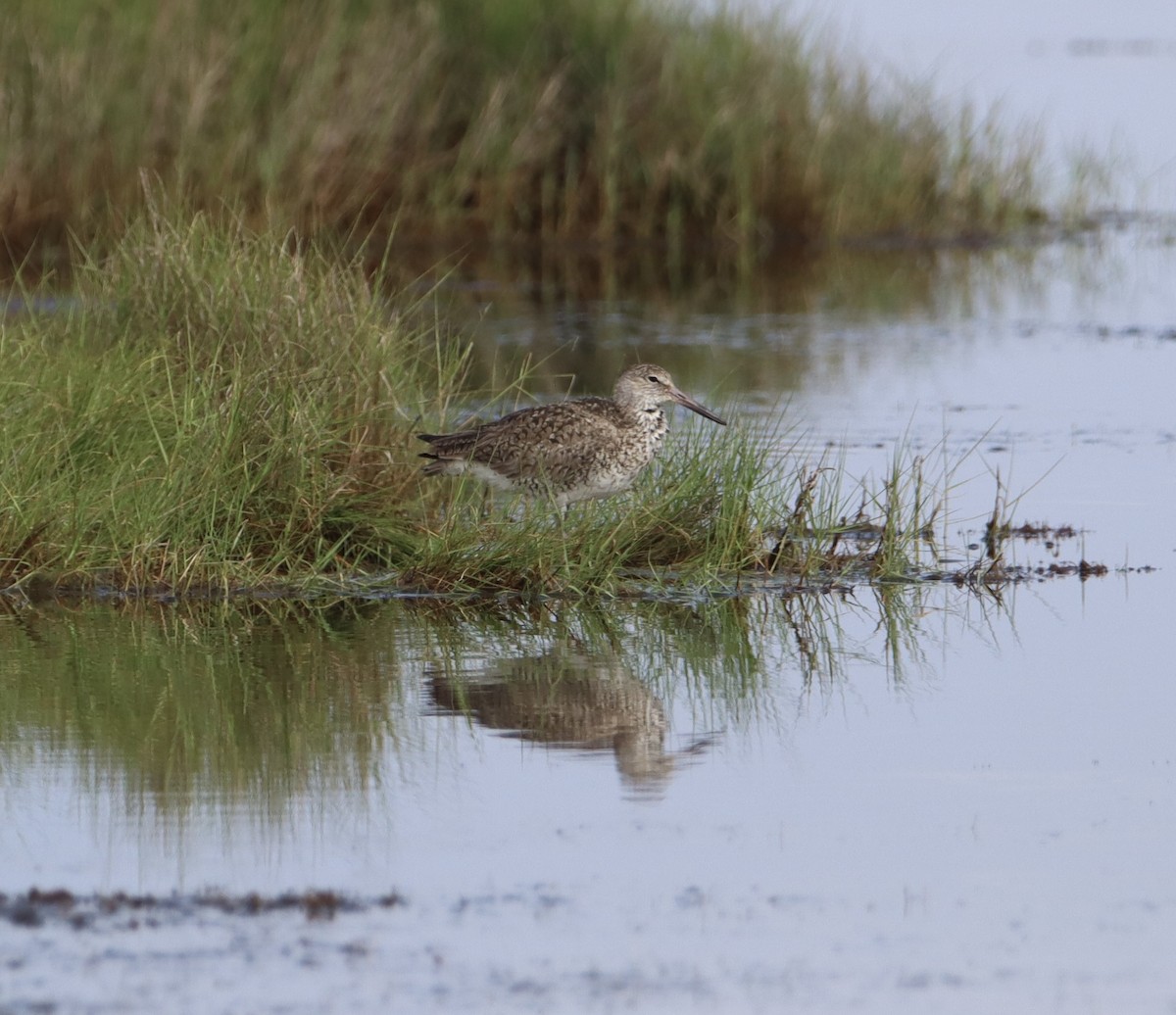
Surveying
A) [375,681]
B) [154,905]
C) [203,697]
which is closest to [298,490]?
[375,681]

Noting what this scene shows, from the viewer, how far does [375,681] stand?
7.75m

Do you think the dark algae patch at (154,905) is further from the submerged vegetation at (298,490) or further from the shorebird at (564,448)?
the shorebird at (564,448)

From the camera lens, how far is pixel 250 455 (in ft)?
29.7

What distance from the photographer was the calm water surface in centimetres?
512

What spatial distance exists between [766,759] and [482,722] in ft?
3.06

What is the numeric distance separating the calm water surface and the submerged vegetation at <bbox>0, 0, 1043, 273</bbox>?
9042 millimetres

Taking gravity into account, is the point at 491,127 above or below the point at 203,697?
above

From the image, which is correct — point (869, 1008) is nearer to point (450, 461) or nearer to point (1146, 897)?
point (1146, 897)

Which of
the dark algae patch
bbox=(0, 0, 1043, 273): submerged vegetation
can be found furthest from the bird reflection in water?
bbox=(0, 0, 1043, 273): submerged vegetation

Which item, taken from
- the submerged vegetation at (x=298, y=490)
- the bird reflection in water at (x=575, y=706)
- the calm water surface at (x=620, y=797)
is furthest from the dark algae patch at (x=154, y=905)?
the submerged vegetation at (x=298, y=490)

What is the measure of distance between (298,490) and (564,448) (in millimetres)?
1124

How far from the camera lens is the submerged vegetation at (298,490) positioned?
8.87 meters

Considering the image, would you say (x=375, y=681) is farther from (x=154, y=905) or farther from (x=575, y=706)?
(x=154, y=905)

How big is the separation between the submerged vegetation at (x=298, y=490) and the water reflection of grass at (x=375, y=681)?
8.3 inches
